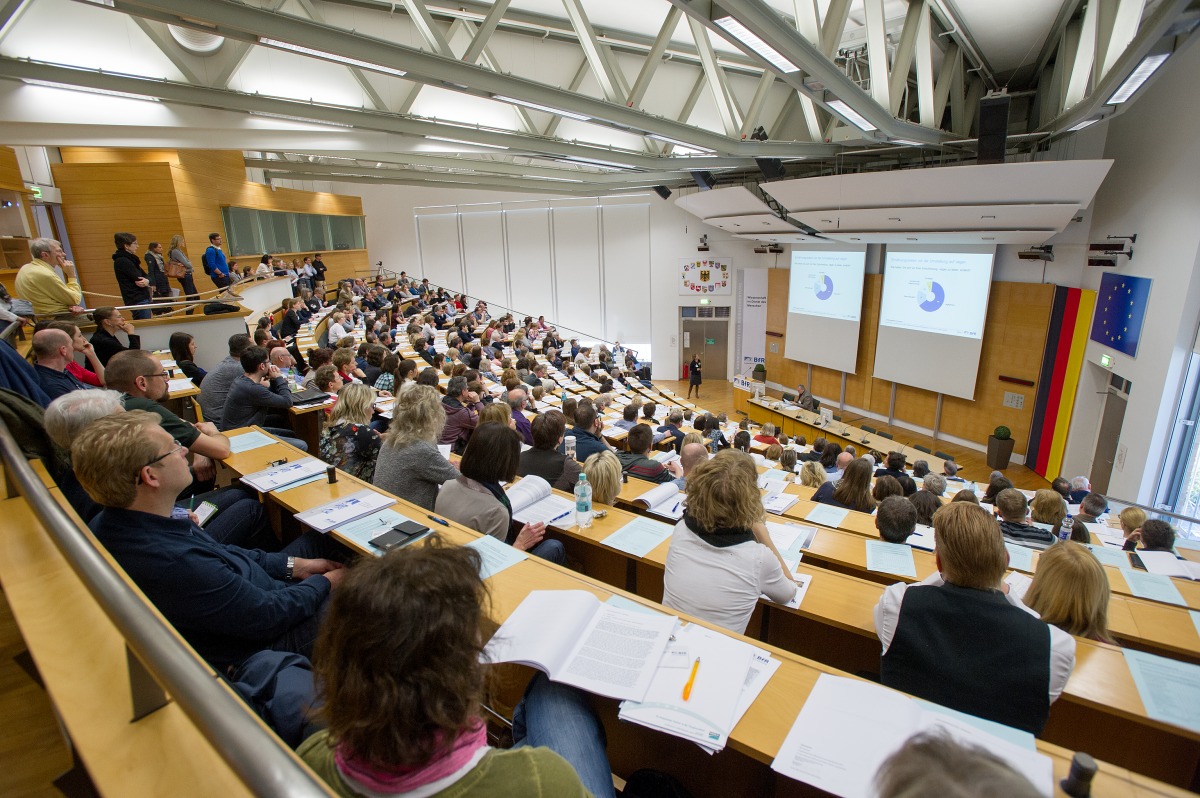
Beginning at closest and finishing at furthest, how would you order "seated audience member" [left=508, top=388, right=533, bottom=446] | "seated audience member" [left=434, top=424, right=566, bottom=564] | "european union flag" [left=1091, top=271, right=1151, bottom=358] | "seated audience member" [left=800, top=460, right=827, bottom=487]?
"seated audience member" [left=434, top=424, right=566, bottom=564], "seated audience member" [left=508, top=388, right=533, bottom=446], "seated audience member" [left=800, top=460, right=827, bottom=487], "european union flag" [left=1091, top=271, right=1151, bottom=358]

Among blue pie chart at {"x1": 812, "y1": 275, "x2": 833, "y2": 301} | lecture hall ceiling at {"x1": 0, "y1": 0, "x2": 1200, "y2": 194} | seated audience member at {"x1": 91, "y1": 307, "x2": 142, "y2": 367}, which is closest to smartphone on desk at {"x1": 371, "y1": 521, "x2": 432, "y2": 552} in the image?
lecture hall ceiling at {"x1": 0, "y1": 0, "x2": 1200, "y2": 194}

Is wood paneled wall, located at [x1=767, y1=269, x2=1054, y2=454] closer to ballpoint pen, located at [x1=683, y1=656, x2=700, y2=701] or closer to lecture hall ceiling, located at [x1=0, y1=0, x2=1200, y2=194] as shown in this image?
lecture hall ceiling, located at [x1=0, y1=0, x2=1200, y2=194]

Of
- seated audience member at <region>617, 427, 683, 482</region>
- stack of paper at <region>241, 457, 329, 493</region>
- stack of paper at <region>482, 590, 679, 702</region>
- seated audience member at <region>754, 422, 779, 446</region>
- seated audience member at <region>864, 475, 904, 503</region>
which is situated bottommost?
seated audience member at <region>754, 422, 779, 446</region>

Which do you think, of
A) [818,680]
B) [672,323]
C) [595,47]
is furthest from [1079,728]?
[672,323]

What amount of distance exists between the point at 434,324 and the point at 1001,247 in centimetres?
1365

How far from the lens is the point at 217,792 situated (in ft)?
3.17

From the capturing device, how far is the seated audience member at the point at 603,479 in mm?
3527

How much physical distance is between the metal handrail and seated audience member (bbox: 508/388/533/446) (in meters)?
4.33

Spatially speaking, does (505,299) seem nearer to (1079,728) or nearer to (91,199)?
(91,199)

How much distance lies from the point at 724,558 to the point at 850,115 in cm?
590

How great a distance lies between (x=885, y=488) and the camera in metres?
4.93

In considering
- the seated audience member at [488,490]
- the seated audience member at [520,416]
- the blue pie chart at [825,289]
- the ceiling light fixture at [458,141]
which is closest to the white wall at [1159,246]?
the blue pie chart at [825,289]

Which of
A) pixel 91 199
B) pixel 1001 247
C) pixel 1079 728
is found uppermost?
pixel 91 199

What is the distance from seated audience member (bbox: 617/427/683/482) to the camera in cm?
462
